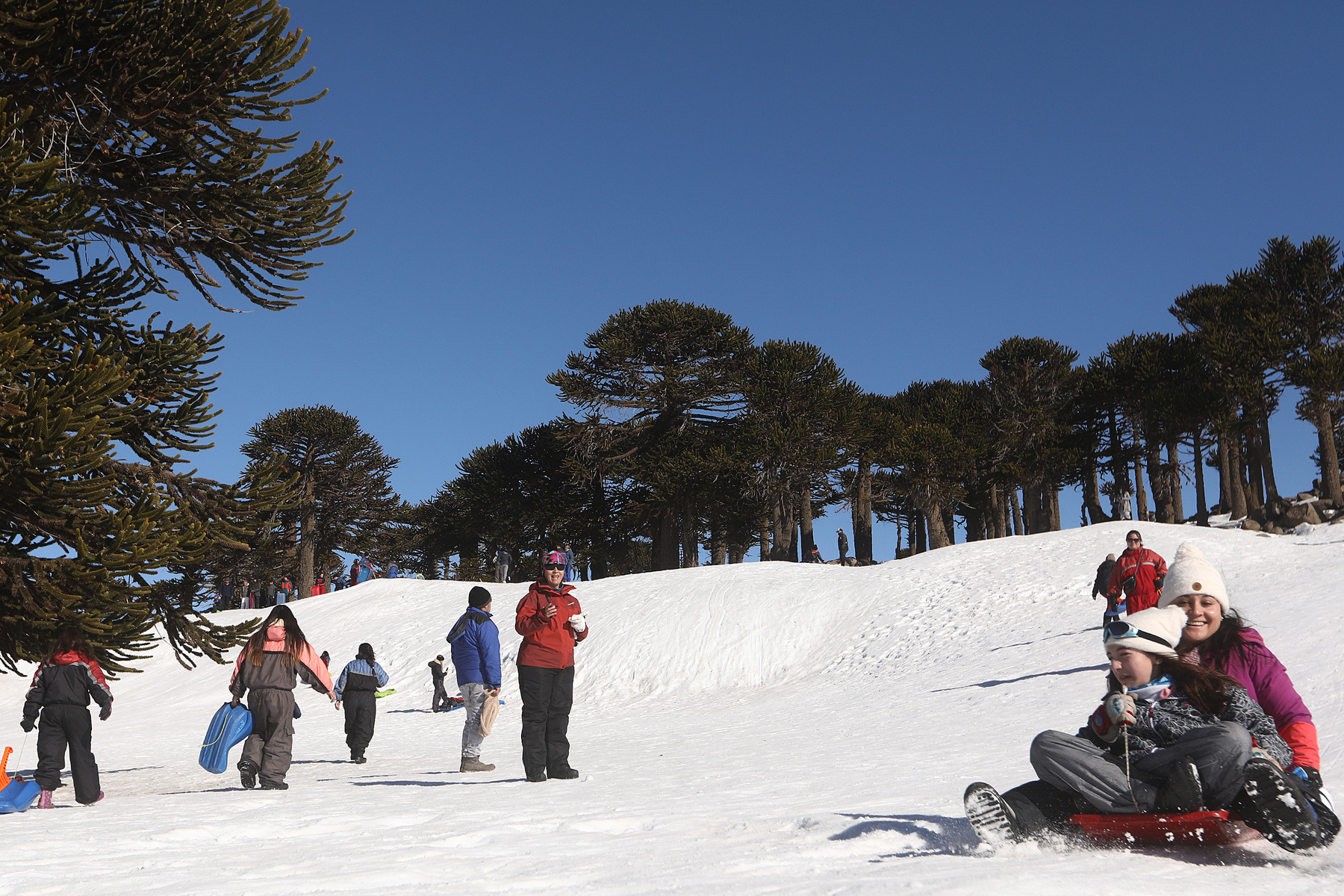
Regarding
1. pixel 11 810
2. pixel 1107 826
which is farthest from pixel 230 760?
pixel 1107 826

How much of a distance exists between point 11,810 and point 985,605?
639 inches

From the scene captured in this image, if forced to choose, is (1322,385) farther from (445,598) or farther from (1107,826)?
(1107,826)

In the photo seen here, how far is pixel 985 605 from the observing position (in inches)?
742

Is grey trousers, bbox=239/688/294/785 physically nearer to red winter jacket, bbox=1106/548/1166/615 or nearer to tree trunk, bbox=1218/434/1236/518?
red winter jacket, bbox=1106/548/1166/615

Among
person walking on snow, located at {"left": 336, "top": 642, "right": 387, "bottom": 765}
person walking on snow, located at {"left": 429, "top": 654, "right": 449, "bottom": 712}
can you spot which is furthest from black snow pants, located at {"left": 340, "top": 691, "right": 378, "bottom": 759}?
person walking on snow, located at {"left": 429, "top": 654, "right": 449, "bottom": 712}

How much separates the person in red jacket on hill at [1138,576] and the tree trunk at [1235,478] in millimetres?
25676

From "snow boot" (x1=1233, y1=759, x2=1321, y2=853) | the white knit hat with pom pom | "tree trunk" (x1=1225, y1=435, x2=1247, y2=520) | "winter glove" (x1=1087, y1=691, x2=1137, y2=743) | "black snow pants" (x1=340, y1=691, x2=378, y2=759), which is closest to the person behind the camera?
"snow boot" (x1=1233, y1=759, x2=1321, y2=853)

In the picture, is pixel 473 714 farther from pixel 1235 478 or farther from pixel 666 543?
pixel 1235 478

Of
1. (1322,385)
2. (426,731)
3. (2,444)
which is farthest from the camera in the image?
(1322,385)

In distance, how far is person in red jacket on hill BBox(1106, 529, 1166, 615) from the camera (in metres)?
10.6

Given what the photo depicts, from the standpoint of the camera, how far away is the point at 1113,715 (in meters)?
3.60

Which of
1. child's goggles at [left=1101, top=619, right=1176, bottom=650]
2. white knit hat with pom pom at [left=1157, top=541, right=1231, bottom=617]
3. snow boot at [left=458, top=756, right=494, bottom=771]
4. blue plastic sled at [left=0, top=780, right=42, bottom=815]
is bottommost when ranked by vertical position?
snow boot at [left=458, top=756, right=494, bottom=771]

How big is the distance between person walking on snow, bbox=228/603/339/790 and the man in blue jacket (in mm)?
1323

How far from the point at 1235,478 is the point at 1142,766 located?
117ft
